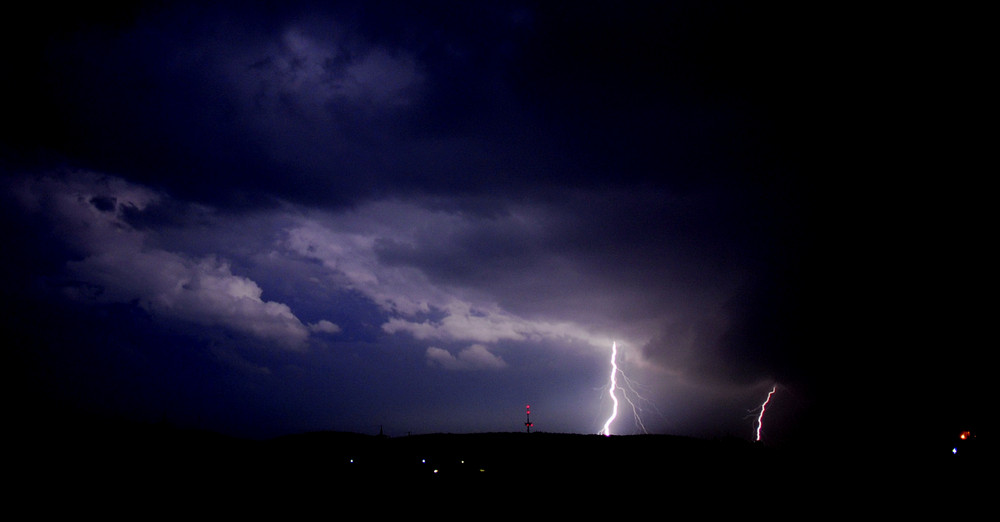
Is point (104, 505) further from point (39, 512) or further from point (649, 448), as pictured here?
point (649, 448)

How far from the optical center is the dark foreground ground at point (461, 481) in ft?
68.9

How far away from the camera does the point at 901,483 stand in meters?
24.6

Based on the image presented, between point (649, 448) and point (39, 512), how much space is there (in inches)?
1525

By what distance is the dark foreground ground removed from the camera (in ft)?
68.9

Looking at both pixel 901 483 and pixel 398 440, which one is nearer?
pixel 901 483

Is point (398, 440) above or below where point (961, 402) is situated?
below

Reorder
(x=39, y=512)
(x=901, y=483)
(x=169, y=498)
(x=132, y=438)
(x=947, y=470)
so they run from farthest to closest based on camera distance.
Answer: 1. (x=132, y=438)
2. (x=947, y=470)
3. (x=901, y=483)
4. (x=169, y=498)
5. (x=39, y=512)

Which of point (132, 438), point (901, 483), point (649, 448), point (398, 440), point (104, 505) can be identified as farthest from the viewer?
point (398, 440)

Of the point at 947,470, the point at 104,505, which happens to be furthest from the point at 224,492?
the point at 947,470

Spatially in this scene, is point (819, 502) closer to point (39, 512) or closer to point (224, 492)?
point (224, 492)

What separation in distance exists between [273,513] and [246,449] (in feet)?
62.2

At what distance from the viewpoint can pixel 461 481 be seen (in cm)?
2609

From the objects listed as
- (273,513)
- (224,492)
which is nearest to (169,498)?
(224,492)

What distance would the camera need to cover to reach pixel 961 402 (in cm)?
4925
